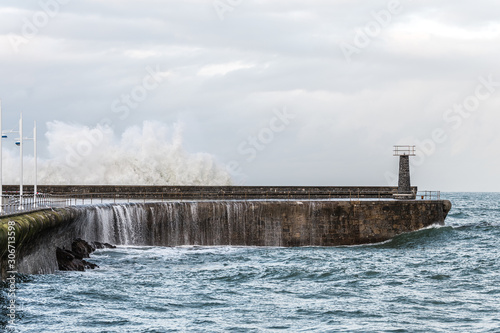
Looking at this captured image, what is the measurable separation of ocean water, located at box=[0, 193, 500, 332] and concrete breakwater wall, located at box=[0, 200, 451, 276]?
1.90 m

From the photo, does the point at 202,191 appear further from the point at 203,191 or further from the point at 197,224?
the point at 197,224

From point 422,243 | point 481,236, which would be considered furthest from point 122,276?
point 481,236

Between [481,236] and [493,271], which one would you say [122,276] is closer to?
[493,271]

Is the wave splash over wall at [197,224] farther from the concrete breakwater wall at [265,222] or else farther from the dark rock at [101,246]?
the dark rock at [101,246]

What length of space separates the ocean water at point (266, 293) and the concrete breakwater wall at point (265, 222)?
6.25 feet

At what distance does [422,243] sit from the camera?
116ft

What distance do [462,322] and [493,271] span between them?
10365 mm

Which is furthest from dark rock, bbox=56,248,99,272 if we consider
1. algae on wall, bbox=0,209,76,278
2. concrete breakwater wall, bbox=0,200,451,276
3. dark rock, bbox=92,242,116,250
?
concrete breakwater wall, bbox=0,200,451,276

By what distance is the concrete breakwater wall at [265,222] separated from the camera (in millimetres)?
33500

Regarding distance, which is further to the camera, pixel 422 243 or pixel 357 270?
pixel 422 243

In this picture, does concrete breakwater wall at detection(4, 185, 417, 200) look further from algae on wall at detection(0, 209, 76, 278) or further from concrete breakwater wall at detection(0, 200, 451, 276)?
algae on wall at detection(0, 209, 76, 278)

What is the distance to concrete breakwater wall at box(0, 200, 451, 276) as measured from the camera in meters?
33.5

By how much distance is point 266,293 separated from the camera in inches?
818

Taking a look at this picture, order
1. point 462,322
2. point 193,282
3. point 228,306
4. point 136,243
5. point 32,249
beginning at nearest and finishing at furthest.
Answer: point 462,322 < point 228,306 < point 32,249 < point 193,282 < point 136,243
